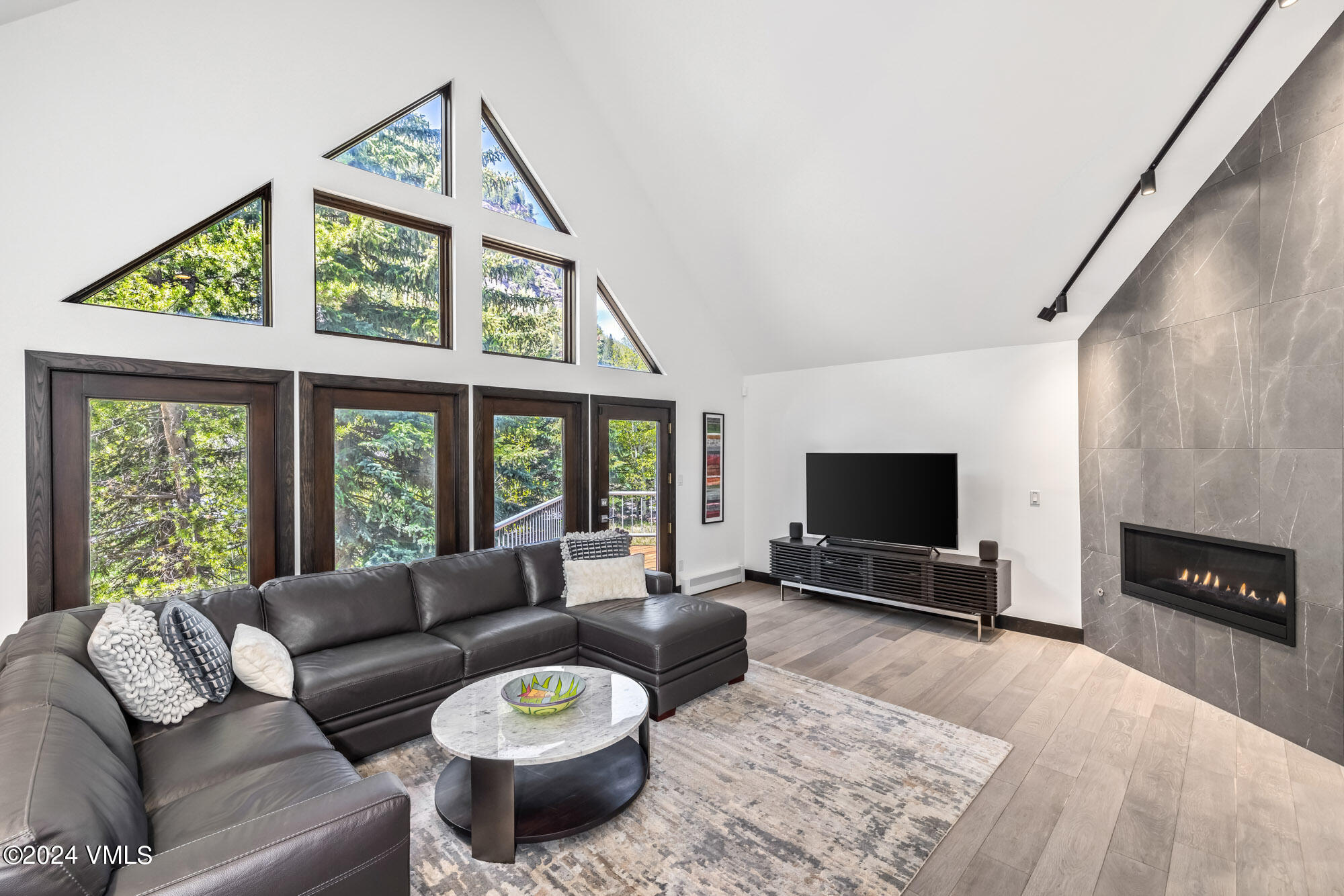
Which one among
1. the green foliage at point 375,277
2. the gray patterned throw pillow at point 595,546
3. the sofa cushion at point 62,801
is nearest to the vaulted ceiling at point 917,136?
the green foliage at point 375,277

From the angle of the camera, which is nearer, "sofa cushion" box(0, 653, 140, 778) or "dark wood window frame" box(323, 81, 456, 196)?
"sofa cushion" box(0, 653, 140, 778)

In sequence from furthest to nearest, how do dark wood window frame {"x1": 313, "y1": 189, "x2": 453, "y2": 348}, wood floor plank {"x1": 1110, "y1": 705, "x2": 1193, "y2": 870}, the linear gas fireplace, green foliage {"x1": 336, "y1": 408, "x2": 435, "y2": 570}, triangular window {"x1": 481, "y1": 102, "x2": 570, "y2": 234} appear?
triangular window {"x1": 481, "y1": 102, "x2": 570, "y2": 234}
green foliage {"x1": 336, "y1": 408, "x2": 435, "y2": 570}
dark wood window frame {"x1": 313, "y1": 189, "x2": 453, "y2": 348}
the linear gas fireplace
wood floor plank {"x1": 1110, "y1": 705, "x2": 1193, "y2": 870}

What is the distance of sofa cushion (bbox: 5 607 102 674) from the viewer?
85.3 inches

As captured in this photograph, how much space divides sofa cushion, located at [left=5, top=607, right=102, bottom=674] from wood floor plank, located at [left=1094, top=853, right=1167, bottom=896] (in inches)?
148

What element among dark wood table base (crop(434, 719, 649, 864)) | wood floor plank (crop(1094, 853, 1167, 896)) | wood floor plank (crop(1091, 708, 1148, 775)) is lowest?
wood floor plank (crop(1091, 708, 1148, 775))

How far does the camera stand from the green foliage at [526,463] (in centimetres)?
454

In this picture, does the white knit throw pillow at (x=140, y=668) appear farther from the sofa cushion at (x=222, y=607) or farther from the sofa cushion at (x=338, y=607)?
the sofa cushion at (x=338, y=607)

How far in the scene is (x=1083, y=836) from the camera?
7.48ft

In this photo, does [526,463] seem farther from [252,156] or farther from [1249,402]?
[1249,402]

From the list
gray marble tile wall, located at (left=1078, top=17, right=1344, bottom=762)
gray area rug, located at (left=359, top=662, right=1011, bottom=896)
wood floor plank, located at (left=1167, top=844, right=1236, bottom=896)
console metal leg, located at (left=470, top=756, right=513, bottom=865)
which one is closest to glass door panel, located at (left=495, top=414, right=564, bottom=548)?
gray area rug, located at (left=359, top=662, right=1011, bottom=896)

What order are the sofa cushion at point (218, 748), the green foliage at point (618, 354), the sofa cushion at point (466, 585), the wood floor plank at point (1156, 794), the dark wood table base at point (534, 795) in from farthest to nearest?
the green foliage at point (618, 354) < the sofa cushion at point (466, 585) < the wood floor plank at point (1156, 794) < the dark wood table base at point (534, 795) < the sofa cushion at point (218, 748)

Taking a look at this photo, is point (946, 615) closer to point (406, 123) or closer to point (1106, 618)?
point (1106, 618)

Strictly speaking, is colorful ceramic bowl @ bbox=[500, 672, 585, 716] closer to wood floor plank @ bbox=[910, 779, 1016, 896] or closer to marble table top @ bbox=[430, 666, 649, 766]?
marble table top @ bbox=[430, 666, 649, 766]

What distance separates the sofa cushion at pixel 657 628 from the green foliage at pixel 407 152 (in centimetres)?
308
